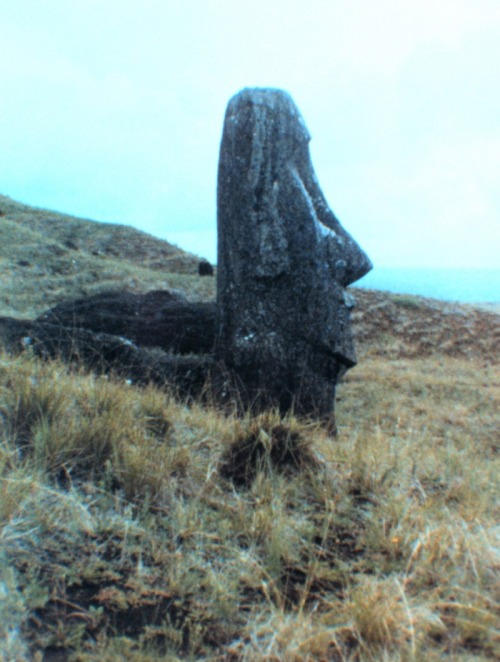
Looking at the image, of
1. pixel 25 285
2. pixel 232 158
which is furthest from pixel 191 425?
pixel 25 285

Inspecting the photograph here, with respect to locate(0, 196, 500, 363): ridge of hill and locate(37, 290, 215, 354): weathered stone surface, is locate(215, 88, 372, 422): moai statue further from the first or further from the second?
locate(0, 196, 500, 363): ridge of hill

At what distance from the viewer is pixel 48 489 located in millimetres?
3771

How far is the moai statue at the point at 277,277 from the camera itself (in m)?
7.47

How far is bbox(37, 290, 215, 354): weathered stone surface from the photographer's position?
32.7ft

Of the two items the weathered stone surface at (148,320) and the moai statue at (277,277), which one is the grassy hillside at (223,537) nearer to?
the moai statue at (277,277)

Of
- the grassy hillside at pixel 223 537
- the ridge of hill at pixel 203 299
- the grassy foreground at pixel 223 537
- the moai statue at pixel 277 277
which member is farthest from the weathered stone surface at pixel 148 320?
the grassy foreground at pixel 223 537

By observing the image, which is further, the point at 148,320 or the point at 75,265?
the point at 75,265

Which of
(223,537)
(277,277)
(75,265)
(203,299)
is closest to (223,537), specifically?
(223,537)

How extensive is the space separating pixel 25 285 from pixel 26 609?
Result: 1214 centimetres

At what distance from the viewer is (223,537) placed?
360 cm

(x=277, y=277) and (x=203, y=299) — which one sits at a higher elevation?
(x=277, y=277)

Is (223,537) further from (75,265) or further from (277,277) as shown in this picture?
(75,265)

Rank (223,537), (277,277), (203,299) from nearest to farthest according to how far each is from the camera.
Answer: (223,537) < (277,277) < (203,299)

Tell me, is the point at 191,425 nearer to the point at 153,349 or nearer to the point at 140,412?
the point at 140,412
